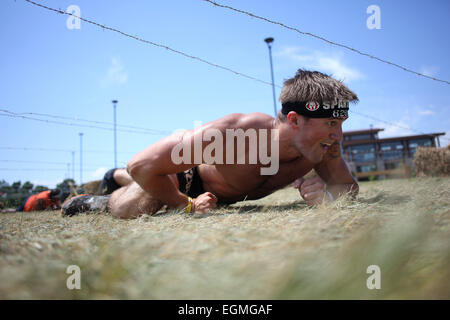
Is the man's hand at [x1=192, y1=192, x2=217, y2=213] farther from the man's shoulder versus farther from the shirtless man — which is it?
the man's shoulder

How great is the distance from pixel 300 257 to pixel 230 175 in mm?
1654

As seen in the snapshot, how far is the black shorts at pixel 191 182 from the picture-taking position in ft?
8.34

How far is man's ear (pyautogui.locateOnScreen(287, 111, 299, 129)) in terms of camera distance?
1944mm

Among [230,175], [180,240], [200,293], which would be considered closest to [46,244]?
[180,240]

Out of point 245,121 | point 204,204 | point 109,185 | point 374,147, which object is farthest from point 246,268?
point 374,147

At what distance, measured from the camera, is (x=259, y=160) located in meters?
2.07

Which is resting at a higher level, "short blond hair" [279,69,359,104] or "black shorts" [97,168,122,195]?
"short blond hair" [279,69,359,104]

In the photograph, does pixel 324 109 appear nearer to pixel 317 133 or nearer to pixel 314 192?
pixel 317 133

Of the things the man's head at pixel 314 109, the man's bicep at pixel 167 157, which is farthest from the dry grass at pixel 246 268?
the man's head at pixel 314 109

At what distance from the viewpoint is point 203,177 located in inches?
99.9

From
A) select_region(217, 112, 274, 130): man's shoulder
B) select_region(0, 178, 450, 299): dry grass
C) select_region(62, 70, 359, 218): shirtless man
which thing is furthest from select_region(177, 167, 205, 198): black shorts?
select_region(0, 178, 450, 299): dry grass

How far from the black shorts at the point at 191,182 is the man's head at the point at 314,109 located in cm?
94

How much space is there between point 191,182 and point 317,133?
1183mm
